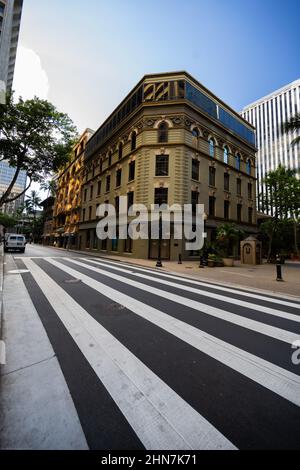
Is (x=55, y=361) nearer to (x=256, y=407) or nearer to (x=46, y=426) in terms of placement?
(x=46, y=426)

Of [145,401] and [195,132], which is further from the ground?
[195,132]

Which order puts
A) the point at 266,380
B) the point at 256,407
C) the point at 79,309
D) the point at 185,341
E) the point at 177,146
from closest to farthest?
the point at 256,407, the point at 266,380, the point at 185,341, the point at 79,309, the point at 177,146

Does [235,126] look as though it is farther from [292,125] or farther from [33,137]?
[33,137]

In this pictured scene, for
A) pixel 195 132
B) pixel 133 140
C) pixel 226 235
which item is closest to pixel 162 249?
pixel 226 235

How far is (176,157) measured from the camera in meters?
20.5

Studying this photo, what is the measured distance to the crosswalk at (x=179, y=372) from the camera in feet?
5.69

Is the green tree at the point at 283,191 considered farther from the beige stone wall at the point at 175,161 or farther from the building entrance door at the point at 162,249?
the building entrance door at the point at 162,249

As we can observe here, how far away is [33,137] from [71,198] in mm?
23441

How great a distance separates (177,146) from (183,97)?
5.43 meters

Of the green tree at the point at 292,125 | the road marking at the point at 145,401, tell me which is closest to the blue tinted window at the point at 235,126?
the green tree at the point at 292,125

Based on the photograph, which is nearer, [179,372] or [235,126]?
[179,372]

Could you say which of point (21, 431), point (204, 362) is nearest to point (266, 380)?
point (204, 362)

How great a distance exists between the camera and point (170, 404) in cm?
206

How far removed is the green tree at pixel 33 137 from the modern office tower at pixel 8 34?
2.37 meters
